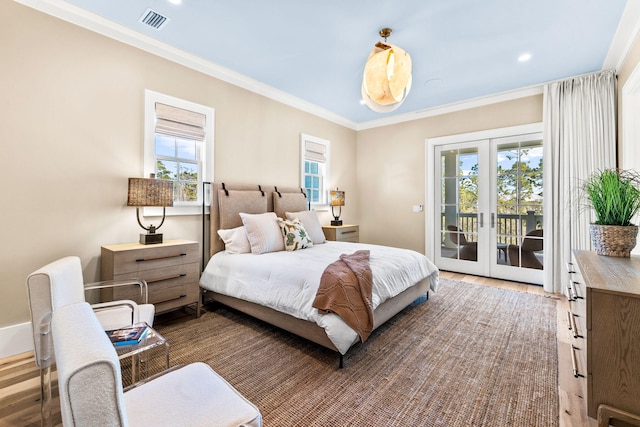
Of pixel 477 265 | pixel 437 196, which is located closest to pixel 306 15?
pixel 437 196

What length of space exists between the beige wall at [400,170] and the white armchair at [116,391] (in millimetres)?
4608

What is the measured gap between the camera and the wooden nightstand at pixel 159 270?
8.05ft

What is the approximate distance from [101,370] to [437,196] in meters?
5.12

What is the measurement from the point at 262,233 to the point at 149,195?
A: 1197 mm

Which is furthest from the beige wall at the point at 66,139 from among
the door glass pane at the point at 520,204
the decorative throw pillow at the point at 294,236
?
the door glass pane at the point at 520,204

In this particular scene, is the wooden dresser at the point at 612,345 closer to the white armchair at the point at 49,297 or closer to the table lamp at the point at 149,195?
the white armchair at the point at 49,297

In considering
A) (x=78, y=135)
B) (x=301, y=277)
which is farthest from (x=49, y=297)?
(x=78, y=135)

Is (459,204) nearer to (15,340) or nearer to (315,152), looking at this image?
(315,152)

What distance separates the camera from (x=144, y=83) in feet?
9.90

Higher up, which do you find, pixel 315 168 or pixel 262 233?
pixel 315 168

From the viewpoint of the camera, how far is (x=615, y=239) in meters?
2.10

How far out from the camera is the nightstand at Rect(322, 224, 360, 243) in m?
4.76

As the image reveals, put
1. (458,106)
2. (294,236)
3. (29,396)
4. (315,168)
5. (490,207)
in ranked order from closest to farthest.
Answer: (29,396) < (294,236) < (490,207) < (458,106) < (315,168)

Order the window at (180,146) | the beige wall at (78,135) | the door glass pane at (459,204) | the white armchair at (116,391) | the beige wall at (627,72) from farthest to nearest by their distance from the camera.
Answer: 1. the door glass pane at (459,204)
2. the window at (180,146)
3. the beige wall at (627,72)
4. the beige wall at (78,135)
5. the white armchair at (116,391)
